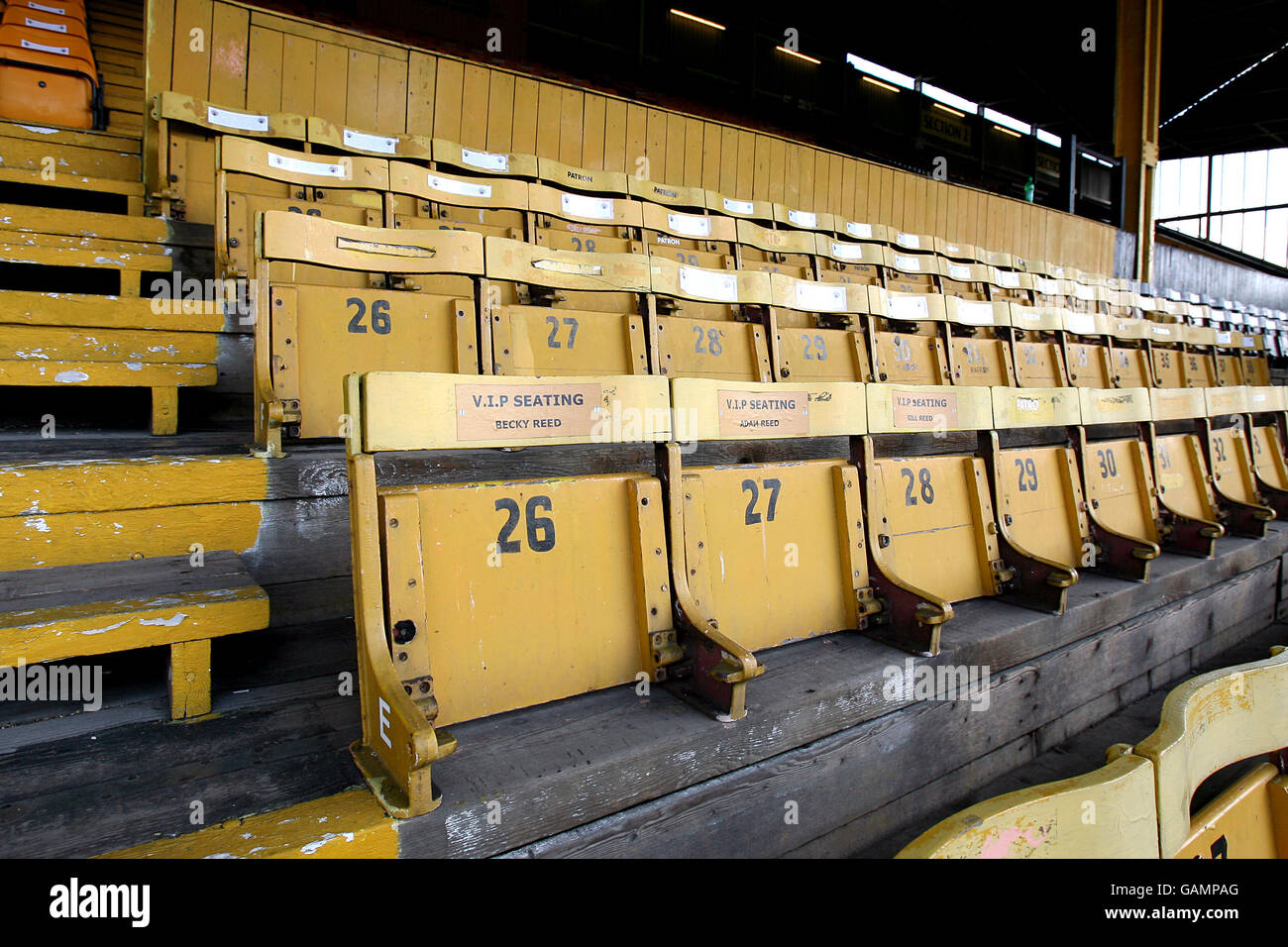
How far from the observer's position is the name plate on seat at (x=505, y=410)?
3.35 feet

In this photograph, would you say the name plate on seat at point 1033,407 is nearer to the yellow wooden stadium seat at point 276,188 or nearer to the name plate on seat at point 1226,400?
the name plate on seat at point 1226,400

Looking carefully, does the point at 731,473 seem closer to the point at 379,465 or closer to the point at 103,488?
the point at 379,465

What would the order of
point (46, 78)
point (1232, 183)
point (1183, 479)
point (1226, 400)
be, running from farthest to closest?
point (1232, 183) → point (46, 78) → point (1226, 400) → point (1183, 479)

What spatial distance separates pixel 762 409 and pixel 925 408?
1.87 ft

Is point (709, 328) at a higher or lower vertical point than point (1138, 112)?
lower

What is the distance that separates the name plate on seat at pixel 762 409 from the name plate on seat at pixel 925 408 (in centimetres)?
6

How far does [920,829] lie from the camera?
4.53 ft

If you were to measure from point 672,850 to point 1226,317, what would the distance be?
720 centimetres

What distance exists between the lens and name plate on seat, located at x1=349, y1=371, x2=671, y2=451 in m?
1.02

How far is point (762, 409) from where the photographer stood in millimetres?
1457
